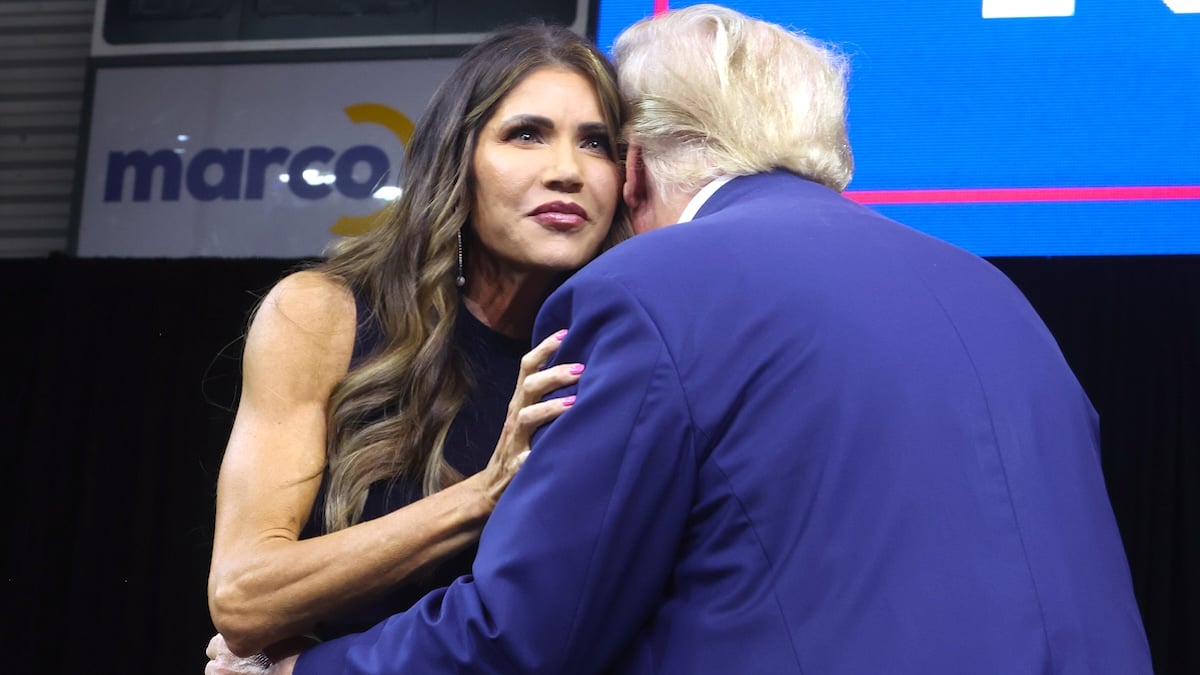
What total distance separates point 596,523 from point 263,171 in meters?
3.87

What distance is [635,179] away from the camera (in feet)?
5.27

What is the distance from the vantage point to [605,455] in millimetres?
1146

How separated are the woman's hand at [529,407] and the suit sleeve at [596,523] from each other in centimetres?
7

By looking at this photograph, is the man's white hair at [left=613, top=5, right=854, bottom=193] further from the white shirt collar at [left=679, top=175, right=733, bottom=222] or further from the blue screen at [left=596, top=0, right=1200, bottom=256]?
the blue screen at [left=596, top=0, right=1200, bottom=256]

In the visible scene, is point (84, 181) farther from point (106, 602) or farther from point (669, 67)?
point (669, 67)

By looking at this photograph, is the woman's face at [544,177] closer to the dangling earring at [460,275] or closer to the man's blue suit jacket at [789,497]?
the dangling earring at [460,275]

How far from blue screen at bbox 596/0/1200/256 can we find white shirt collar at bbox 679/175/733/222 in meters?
1.60

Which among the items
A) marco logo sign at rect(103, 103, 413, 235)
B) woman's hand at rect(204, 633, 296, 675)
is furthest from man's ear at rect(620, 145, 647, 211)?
marco logo sign at rect(103, 103, 413, 235)

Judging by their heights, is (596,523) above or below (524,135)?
below

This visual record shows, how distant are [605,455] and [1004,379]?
348mm

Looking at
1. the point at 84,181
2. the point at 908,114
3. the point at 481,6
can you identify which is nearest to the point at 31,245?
the point at 84,181

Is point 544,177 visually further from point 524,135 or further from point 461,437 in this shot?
point 461,437

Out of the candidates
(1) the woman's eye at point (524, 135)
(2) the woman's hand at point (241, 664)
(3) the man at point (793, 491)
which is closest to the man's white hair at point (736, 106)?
(3) the man at point (793, 491)

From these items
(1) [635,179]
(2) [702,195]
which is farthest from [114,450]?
(2) [702,195]
